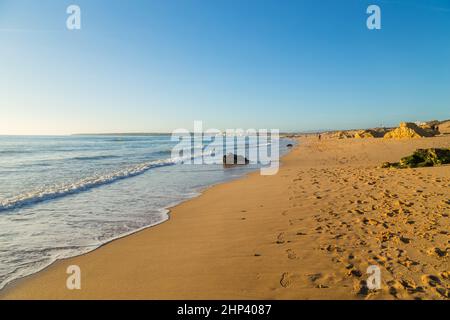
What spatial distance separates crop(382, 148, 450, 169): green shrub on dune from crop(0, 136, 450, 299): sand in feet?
16.4

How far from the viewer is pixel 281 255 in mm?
4566

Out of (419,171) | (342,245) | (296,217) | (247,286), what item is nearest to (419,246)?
(342,245)

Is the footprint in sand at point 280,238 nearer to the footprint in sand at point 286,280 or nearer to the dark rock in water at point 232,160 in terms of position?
the footprint in sand at point 286,280

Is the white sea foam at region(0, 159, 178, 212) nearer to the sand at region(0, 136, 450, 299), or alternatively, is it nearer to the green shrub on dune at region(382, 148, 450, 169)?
the sand at region(0, 136, 450, 299)

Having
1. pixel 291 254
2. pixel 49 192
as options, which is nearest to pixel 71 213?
pixel 49 192

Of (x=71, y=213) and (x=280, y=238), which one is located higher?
(x=280, y=238)

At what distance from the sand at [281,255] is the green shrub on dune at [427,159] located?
5011mm

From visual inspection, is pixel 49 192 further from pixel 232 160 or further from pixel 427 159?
pixel 427 159

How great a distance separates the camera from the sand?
142 inches

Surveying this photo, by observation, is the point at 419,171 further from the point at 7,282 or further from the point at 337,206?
the point at 7,282

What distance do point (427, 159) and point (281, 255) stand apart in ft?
38.1

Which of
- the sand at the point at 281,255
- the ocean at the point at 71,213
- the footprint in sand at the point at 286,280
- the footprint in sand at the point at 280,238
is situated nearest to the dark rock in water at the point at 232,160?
the ocean at the point at 71,213

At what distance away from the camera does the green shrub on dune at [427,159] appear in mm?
12234

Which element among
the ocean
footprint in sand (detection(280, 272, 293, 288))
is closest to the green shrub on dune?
the ocean
